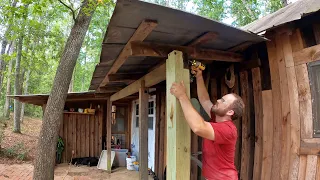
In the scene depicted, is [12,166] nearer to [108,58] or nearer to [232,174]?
[108,58]

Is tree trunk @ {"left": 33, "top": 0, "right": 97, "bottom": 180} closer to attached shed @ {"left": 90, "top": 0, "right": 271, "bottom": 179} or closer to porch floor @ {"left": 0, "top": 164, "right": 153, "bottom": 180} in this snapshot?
porch floor @ {"left": 0, "top": 164, "right": 153, "bottom": 180}

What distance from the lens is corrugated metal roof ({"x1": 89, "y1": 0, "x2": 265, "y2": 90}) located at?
5.32 feet

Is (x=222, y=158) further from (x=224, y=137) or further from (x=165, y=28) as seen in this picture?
(x=165, y=28)

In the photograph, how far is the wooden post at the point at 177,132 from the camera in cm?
206

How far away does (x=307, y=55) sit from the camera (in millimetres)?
2322

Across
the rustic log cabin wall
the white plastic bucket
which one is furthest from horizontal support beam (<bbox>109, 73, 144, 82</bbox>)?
the rustic log cabin wall

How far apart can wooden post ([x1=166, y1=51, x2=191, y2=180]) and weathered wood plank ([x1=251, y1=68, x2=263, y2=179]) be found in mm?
1149

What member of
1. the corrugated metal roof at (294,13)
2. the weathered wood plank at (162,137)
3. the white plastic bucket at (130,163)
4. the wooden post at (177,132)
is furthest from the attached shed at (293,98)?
the white plastic bucket at (130,163)

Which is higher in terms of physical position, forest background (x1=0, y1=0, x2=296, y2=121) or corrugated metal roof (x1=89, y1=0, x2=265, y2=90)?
forest background (x1=0, y1=0, x2=296, y2=121)

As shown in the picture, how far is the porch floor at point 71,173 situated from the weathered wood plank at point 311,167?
17.2 ft

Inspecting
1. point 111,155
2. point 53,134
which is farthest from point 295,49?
point 111,155

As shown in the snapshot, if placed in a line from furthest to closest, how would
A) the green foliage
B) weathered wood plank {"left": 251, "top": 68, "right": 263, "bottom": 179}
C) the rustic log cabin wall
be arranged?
the rustic log cabin wall → the green foliage → weathered wood plank {"left": 251, "top": 68, "right": 263, "bottom": 179}

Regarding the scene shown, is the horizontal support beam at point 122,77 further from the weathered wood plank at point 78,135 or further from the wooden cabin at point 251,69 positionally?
the weathered wood plank at point 78,135

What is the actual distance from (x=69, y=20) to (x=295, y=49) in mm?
18792
